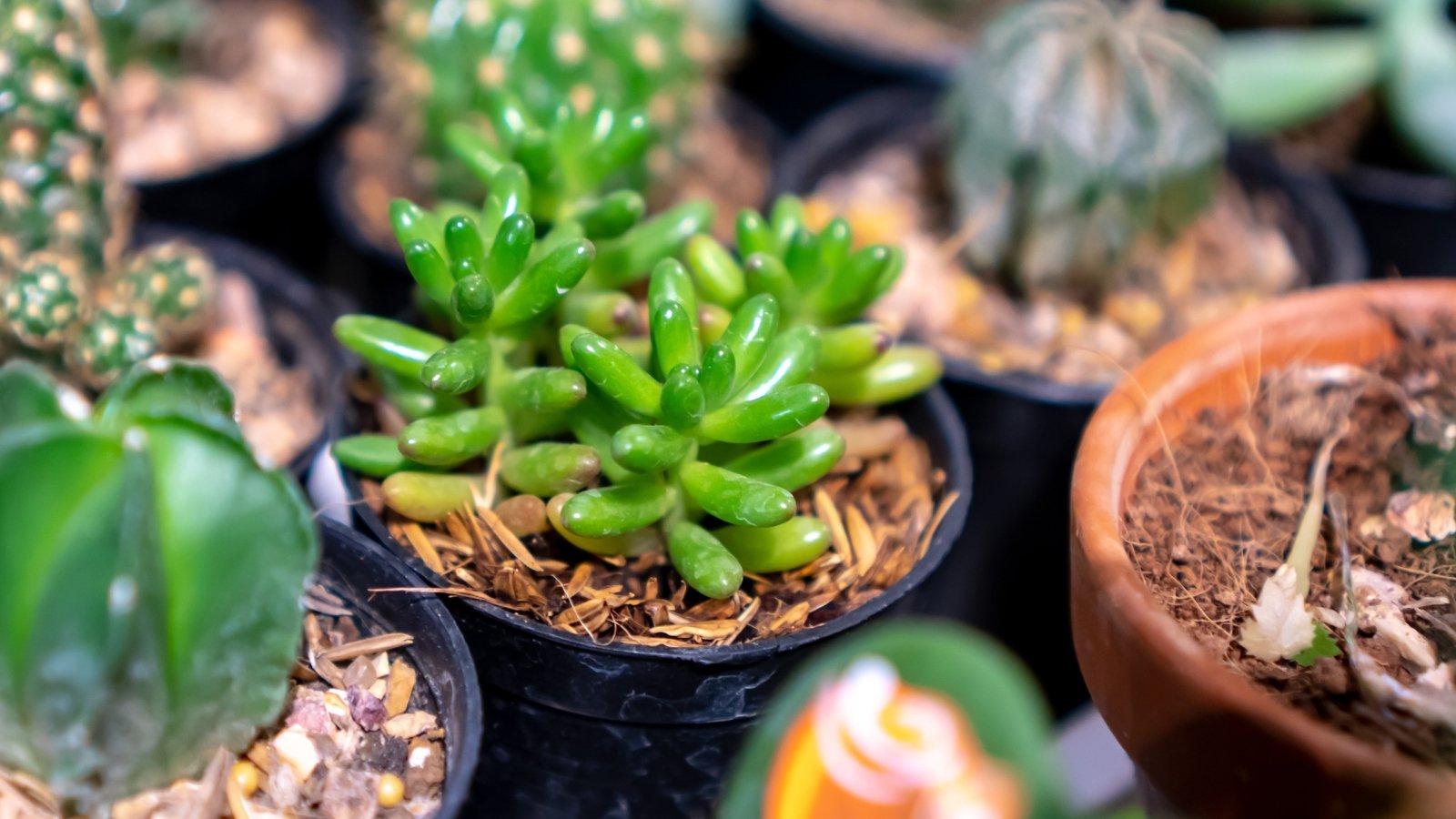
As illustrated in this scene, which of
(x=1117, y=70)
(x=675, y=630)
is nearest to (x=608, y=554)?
(x=675, y=630)

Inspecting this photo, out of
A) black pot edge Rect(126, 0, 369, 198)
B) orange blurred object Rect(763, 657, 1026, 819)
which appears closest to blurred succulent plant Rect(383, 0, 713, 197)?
black pot edge Rect(126, 0, 369, 198)

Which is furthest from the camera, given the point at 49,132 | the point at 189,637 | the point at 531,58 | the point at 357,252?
the point at 357,252

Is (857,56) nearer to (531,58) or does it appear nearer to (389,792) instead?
(531,58)

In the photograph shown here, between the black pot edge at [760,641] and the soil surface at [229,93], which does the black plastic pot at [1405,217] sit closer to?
the black pot edge at [760,641]

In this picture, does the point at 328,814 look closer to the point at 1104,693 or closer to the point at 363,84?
the point at 1104,693

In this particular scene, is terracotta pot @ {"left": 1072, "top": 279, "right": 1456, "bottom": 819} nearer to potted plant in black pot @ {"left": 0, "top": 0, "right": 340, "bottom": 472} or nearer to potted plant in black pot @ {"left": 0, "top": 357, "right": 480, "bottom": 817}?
potted plant in black pot @ {"left": 0, "top": 357, "right": 480, "bottom": 817}

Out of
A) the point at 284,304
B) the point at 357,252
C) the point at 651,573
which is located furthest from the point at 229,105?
the point at 651,573
